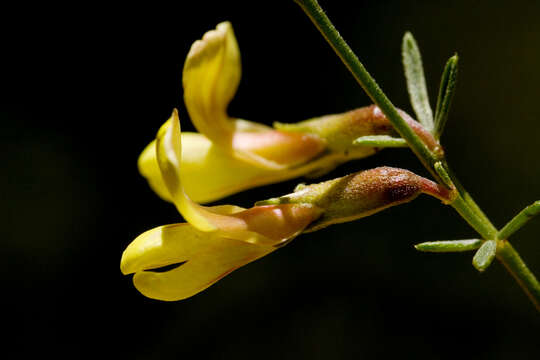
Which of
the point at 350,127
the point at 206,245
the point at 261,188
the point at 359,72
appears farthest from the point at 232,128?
the point at 261,188

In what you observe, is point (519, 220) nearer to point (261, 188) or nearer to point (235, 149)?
point (235, 149)

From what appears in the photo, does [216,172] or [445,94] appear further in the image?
[216,172]

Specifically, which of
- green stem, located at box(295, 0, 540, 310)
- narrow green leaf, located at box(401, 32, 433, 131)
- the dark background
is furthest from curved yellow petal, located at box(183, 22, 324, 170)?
the dark background

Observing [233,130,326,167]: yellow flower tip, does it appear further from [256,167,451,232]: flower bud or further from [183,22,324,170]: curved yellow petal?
[256,167,451,232]: flower bud

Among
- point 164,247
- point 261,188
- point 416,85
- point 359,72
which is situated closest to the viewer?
point 359,72

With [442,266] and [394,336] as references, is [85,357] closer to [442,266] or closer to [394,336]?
[394,336]

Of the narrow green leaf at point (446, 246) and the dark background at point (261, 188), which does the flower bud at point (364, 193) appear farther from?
the dark background at point (261, 188)
